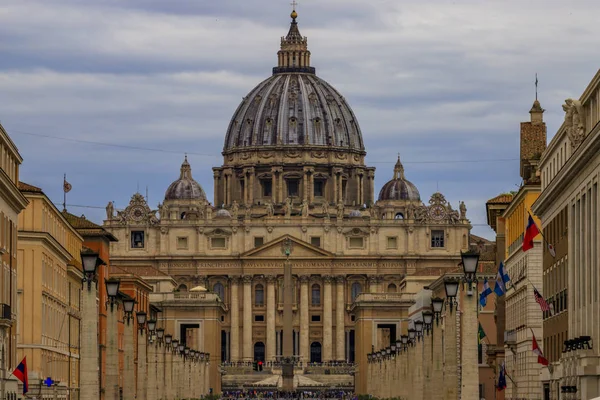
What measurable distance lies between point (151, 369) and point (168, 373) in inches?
798

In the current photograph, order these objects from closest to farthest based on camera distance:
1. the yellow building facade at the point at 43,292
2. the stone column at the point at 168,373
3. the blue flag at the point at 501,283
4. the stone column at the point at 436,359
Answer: the blue flag at the point at 501,283 → the stone column at the point at 436,359 → the yellow building facade at the point at 43,292 → the stone column at the point at 168,373

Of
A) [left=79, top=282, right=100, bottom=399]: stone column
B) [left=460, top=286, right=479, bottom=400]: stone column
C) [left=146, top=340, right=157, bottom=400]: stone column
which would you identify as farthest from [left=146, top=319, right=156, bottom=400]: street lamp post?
[left=460, top=286, right=479, bottom=400]: stone column

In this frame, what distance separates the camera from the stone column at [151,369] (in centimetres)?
9475

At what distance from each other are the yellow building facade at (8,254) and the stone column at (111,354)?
10.8ft

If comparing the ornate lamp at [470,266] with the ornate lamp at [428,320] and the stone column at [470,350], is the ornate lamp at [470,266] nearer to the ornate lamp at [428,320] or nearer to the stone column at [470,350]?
the stone column at [470,350]

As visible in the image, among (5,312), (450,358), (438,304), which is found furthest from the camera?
(438,304)

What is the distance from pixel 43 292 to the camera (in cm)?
8688

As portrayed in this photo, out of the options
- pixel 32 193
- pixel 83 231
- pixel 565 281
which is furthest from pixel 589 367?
pixel 83 231

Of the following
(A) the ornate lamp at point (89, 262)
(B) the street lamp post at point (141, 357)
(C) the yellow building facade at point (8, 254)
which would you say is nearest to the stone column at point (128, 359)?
(B) the street lamp post at point (141, 357)

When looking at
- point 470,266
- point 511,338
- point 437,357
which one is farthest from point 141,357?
point 470,266

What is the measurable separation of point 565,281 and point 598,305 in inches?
464

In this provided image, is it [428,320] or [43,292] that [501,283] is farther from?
[43,292]

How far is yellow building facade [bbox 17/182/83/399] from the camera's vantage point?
8544 centimetres

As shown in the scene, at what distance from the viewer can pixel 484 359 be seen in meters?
134
